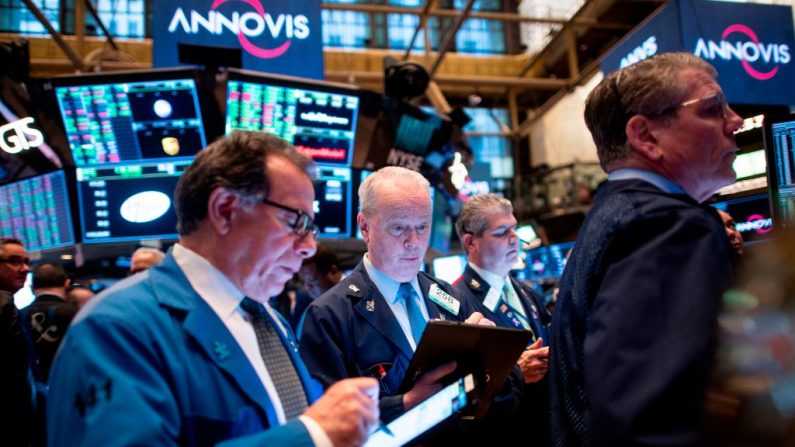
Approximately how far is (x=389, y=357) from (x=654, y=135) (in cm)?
114

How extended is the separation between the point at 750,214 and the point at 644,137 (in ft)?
5.11

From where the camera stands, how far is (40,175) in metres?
4.89

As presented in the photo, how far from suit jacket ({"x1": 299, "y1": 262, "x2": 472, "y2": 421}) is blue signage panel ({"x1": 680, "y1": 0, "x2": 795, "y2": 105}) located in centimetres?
347

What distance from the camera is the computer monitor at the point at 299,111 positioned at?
4.98m

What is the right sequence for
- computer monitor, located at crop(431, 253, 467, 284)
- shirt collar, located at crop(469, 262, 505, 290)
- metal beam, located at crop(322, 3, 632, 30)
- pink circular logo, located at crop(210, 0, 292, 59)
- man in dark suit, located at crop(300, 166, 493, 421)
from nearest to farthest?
man in dark suit, located at crop(300, 166, 493, 421) < shirt collar, located at crop(469, 262, 505, 290) < pink circular logo, located at crop(210, 0, 292, 59) < computer monitor, located at crop(431, 253, 467, 284) < metal beam, located at crop(322, 3, 632, 30)

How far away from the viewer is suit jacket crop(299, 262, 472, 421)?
198 centimetres

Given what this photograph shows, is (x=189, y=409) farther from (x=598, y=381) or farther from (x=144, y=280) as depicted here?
(x=598, y=381)

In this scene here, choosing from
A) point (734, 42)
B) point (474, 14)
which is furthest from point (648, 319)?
point (474, 14)

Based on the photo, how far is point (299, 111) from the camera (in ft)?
16.9

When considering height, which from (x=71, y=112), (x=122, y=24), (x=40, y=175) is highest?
(x=122, y=24)

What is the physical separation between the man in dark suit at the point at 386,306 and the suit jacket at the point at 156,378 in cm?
64

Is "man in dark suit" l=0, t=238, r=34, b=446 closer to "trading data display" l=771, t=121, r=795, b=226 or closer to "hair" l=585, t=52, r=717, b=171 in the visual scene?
"hair" l=585, t=52, r=717, b=171

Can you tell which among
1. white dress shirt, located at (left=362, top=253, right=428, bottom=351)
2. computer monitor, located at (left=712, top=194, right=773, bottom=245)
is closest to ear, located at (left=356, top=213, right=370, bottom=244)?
white dress shirt, located at (left=362, top=253, right=428, bottom=351)

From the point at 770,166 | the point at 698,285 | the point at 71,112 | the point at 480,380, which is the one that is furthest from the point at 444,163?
the point at 698,285
